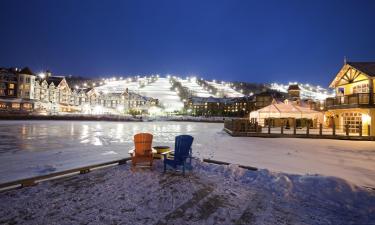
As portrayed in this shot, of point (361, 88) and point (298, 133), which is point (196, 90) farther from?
point (298, 133)

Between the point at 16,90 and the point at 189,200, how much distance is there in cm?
6833

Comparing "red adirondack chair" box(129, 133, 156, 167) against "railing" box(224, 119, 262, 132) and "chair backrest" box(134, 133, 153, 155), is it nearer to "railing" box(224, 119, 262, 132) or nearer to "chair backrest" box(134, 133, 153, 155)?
"chair backrest" box(134, 133, 153, 155)

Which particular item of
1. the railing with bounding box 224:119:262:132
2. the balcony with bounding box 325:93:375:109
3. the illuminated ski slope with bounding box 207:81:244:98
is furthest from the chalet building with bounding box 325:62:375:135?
the illuminated ski slope with bounding box 207:81:244:98

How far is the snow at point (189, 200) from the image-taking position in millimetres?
4441

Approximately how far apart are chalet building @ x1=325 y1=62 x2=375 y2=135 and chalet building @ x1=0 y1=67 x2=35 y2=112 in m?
60.6

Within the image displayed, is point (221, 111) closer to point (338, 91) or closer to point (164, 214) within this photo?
point (338, 91)

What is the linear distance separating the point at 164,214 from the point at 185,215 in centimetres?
38

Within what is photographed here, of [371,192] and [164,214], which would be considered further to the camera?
[371,192]

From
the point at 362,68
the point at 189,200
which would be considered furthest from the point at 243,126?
the point at 189,200

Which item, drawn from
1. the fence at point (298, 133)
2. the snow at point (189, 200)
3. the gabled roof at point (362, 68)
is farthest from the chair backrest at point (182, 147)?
the gabled roof at point (362, 68)

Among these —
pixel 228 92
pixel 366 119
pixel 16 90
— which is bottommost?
pixel 366 119

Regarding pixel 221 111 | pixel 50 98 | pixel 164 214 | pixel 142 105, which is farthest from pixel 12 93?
pixel 164 214

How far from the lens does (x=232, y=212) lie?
4746 millimetres

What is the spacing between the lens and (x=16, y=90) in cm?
5975
